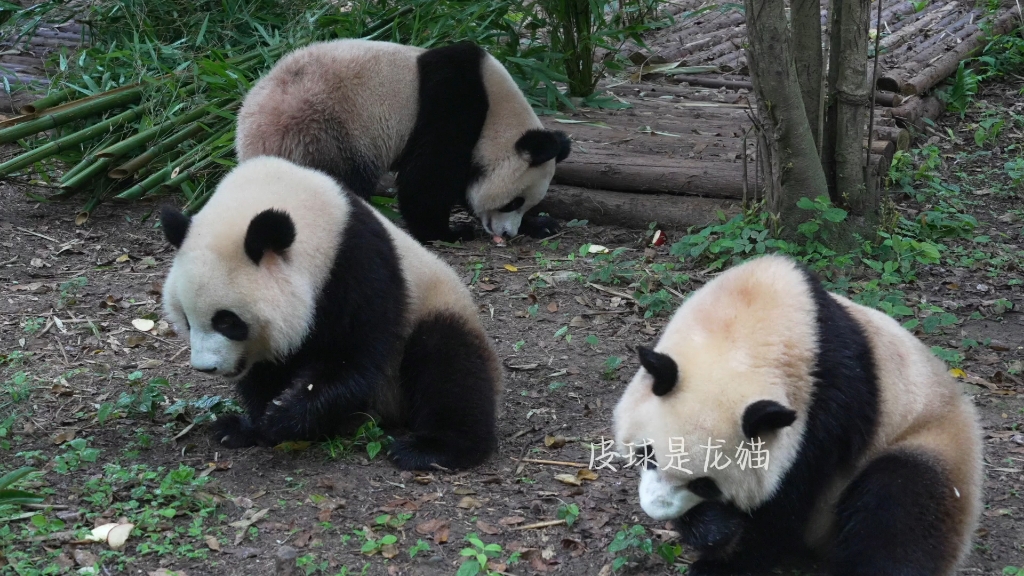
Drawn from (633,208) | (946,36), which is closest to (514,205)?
(633,208)

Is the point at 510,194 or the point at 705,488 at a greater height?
the point at 705,488

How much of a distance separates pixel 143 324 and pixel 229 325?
221cm

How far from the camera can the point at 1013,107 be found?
967 cm

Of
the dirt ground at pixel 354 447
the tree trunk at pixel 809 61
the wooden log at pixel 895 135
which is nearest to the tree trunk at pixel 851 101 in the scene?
the tree trunk at pixel 809 61

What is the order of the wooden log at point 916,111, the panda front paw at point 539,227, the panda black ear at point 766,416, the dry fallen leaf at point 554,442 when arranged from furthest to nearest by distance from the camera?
the wooden log at point 916,111, the panda front paw at point 539,227, the dry fallen leaf at point 554,442, the panda black ear at point 766,416

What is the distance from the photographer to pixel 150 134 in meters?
7.96

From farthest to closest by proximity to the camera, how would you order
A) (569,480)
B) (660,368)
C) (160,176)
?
(160,176), (569,480), (660,368)

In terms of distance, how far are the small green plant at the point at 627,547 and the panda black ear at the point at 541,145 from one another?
170 inches

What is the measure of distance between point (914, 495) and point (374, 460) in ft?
7.41

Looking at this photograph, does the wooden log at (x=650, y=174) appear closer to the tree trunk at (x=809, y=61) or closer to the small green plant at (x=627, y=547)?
the tree trunk at (x=809, y=61)

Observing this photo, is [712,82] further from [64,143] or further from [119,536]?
[119,536]

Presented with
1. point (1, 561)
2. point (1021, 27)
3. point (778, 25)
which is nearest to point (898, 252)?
point (778, 25)

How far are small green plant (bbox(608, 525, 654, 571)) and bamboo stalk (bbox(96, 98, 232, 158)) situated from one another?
5.74 meters

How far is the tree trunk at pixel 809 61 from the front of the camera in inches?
245
